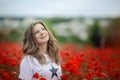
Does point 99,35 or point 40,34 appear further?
point 99,35

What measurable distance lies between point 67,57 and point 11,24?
1.84 ft

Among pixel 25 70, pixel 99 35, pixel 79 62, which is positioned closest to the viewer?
pixel 25 70

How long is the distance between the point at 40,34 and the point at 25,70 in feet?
0.78

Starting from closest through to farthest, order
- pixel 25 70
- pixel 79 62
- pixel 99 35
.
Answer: pixel 25 70
pixel 79 62
pixel 99 35

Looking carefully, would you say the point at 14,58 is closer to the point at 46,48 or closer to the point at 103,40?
the point at 46,48

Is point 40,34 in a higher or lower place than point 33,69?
higher

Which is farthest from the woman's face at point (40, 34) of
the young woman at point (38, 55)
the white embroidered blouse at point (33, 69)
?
the white embroidered blouse at point (33, 69)

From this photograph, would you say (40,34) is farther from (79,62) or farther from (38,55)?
(79,62)

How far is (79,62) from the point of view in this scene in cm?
205

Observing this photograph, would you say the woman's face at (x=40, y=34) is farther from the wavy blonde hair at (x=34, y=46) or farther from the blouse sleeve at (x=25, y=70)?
the blouse sleeve at (x=25, y=70)

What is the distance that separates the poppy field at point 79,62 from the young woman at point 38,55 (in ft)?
0.29

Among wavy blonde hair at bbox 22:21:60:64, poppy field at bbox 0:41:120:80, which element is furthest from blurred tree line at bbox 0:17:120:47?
wavy blonde hair at bbox 22:21:60:64

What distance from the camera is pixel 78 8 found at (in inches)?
89.6

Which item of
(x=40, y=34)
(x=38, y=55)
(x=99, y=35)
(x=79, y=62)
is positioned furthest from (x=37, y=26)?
(x=99, y=35)
